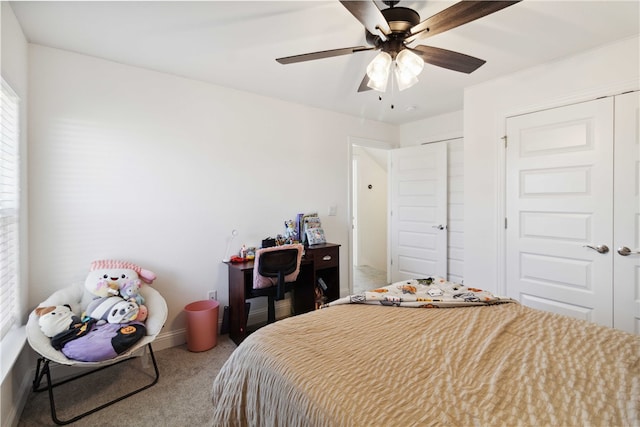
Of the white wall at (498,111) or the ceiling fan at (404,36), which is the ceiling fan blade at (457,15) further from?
the white wall at (498,111)

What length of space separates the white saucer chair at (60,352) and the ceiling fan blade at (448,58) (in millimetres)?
2421

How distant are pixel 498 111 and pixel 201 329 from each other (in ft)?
11.0

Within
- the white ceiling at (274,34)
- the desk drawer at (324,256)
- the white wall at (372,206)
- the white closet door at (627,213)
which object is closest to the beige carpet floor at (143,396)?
the desk drawer at (324,256)

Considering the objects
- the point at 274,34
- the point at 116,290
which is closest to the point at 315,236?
the point at 116,290

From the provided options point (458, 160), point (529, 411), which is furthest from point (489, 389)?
point (458, 160)

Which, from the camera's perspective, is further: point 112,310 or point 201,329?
point 201,329

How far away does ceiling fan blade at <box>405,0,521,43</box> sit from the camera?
3.76ft

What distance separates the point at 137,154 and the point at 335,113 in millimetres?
2264

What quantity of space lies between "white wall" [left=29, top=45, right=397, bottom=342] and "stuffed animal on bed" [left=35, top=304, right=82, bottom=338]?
1.21 feet

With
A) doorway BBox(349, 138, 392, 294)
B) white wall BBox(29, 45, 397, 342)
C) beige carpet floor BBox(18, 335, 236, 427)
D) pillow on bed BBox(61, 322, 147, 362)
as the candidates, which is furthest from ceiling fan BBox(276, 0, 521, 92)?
doorway BBox(349, 138, 392, 294)

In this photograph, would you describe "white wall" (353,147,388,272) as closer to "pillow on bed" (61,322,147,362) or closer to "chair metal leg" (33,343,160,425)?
"chair metal leg" (33,343,160,425)

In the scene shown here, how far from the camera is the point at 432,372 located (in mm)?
1037

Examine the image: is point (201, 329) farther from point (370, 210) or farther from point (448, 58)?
point (370, 210)

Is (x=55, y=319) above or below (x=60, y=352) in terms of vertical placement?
above
